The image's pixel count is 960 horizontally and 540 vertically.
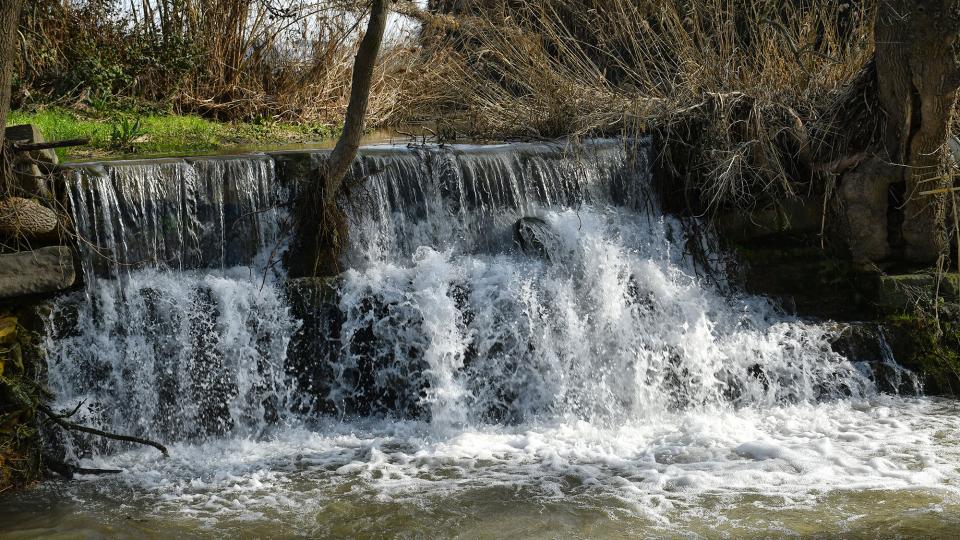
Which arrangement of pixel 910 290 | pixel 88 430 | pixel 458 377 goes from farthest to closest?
pixel 910 290 < pixel 458 377 < pixel 88 430

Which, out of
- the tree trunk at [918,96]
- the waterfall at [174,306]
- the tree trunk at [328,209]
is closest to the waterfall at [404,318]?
the waterfall at [174,306]

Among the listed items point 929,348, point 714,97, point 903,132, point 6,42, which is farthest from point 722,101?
point 6,42

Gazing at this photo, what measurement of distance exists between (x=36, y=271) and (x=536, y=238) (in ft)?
11.1

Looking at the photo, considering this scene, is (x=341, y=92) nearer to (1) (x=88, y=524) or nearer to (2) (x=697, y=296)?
(2) (x=697, y=296)

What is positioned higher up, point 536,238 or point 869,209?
point 869,209

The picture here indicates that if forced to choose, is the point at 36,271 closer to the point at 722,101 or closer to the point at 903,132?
the point at 722,101

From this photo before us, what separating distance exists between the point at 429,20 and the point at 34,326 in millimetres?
8283

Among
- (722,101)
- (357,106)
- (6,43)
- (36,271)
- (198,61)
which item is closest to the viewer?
(6,43)

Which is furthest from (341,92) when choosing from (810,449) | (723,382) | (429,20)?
(810,449)

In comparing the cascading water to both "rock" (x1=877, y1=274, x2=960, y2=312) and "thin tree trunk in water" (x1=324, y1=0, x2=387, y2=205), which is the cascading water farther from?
"rock" (x1=877, y1=274, x2=960, y2=312)

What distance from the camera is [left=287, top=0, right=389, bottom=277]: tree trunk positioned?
21.1ft

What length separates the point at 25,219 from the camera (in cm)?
559

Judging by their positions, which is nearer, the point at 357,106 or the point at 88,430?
the point at 88,430

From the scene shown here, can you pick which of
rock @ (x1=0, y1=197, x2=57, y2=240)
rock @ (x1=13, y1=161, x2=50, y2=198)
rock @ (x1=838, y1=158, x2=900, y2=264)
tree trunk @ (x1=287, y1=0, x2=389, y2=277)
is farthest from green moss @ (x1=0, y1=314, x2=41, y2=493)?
rock @ (x1=838, y1=158, x2=900, y2=264)
